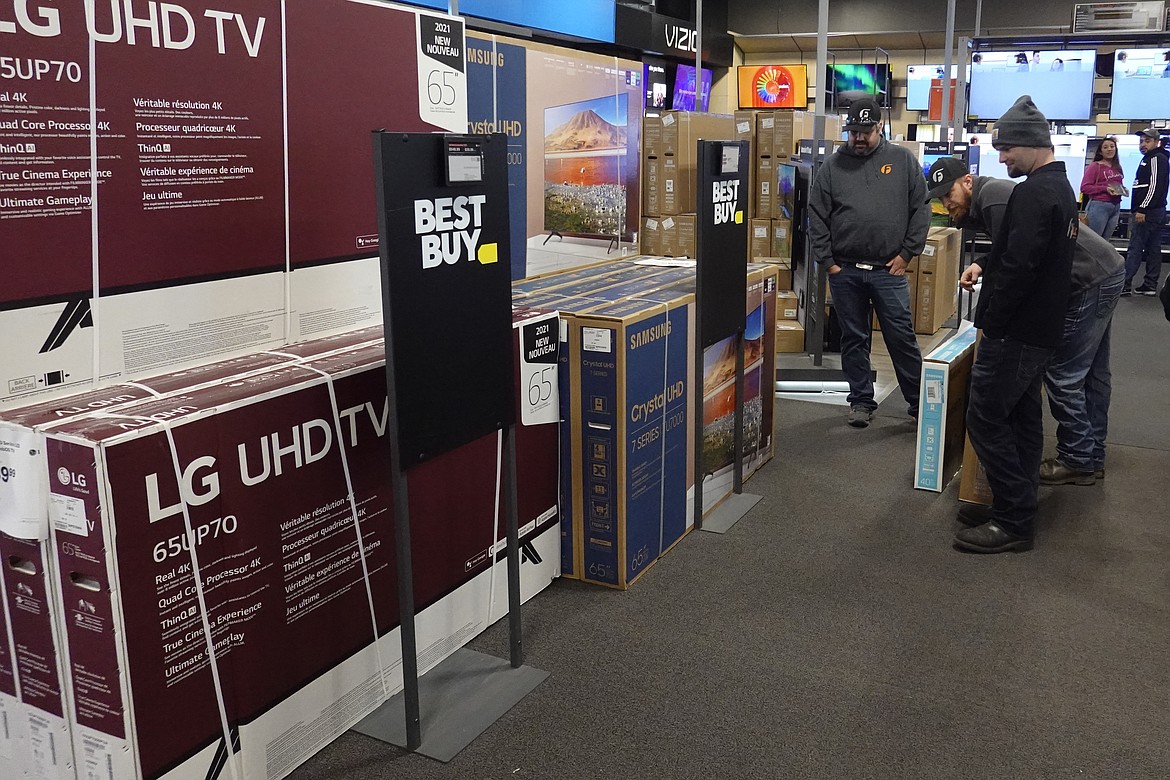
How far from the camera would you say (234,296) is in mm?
2236

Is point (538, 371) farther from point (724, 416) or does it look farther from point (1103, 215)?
point (1103, 215)

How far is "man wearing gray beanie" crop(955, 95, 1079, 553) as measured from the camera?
10.0 feet

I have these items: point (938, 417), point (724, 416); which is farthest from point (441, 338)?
point (938, 417)

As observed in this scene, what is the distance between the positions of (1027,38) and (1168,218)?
2.83 m

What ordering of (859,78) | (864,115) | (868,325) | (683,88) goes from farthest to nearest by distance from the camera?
(859,78), (683,88), (868,325), (864,115)

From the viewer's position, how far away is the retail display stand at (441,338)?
2.04 meters

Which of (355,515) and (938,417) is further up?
(355,515)

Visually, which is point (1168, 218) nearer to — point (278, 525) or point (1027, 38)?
point (1027, 38)

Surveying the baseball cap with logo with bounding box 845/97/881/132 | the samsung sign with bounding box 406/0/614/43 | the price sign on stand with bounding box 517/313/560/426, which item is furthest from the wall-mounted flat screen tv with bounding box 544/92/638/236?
the samsung sign with bounding box 406/0/614/43

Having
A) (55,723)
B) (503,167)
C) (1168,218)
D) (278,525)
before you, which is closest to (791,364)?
(503,167)

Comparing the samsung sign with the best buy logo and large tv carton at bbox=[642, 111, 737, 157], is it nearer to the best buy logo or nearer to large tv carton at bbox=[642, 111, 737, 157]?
large tv carton at bbox=[642, 111, 737, 157]

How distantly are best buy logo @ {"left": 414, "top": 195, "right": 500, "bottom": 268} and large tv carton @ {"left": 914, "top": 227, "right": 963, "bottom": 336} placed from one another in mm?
4960

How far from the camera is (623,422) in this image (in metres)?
3.02

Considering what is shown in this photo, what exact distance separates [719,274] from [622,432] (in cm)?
77
